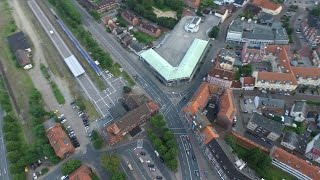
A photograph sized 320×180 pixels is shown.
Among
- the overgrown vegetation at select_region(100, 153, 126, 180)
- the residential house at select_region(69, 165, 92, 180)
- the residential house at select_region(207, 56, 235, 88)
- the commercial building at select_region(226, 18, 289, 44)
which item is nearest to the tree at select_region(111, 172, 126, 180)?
the overgrown vegetation at select_region(100, 153, 126, 180)

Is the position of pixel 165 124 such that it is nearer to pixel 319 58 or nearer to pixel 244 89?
pixel 244 89

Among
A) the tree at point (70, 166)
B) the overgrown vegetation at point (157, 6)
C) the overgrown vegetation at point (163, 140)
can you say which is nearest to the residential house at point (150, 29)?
the overgrown vegetation at point (157, 6)

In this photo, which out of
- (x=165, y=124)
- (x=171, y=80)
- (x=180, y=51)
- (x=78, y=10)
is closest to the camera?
(x=165, y=124)

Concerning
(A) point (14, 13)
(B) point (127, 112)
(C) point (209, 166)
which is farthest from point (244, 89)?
(A) point (14, 13)

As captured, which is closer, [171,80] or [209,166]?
[209,166]

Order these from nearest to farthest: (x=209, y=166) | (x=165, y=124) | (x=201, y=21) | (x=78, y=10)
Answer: (x=209, y=166)
(x=165, y=124)
(x=201, y=21)
(x=78, y=10)

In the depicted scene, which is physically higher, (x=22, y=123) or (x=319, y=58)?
(x=319, y=58)

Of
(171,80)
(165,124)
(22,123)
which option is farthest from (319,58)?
(22,123)

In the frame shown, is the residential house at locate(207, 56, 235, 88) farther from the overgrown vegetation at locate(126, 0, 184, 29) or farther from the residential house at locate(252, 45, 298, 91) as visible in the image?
the overgrown vegetation at locate(126, 0, 184, 29)
